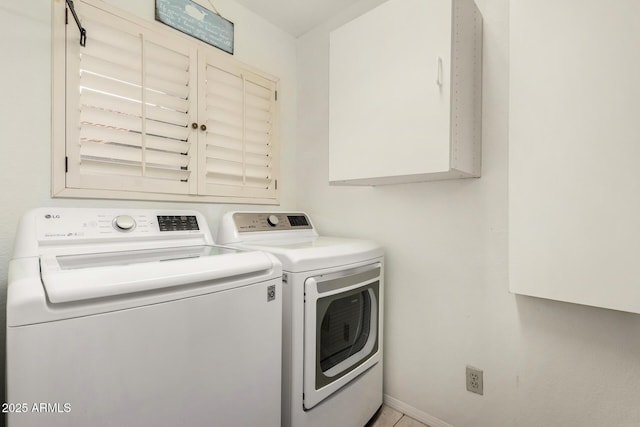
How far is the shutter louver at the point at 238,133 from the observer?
1.80 m

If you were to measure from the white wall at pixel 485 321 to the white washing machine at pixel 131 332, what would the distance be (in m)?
0.88

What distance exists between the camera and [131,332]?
76 cm

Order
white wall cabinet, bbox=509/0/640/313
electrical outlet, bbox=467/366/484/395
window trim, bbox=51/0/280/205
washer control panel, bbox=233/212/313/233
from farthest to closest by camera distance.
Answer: washer control panel, bbox=233/212/313/233, electrical outlet, bbox=467/366/484/395, window trim, bbox=51/0/280/205, white wall cabinet, bbox=509/0/640/313

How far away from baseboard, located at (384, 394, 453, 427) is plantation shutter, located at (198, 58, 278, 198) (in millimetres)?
1485

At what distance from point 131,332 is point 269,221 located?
1094mm

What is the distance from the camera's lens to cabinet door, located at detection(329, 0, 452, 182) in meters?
1.22

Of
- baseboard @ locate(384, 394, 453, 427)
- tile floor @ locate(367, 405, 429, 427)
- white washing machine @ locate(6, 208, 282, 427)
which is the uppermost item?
white washing machine @ locate(6, 208, 282, 427)

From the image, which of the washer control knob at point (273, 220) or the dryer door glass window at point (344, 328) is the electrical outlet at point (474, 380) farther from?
the washer control knob at point (273, 220)

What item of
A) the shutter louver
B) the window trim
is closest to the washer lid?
the window trim

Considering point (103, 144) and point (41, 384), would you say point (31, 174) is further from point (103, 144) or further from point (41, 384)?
point (41, 384)

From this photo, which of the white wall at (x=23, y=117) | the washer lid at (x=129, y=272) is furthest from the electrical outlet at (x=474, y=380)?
the white wall at (x=23, y=117)

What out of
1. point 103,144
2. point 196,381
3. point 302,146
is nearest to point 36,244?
point 103,144

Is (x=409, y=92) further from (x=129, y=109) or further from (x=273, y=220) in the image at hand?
(x=129, y=109)

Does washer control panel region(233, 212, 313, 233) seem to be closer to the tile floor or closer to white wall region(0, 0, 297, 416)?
white wall region(0, 0, 297, 416)
